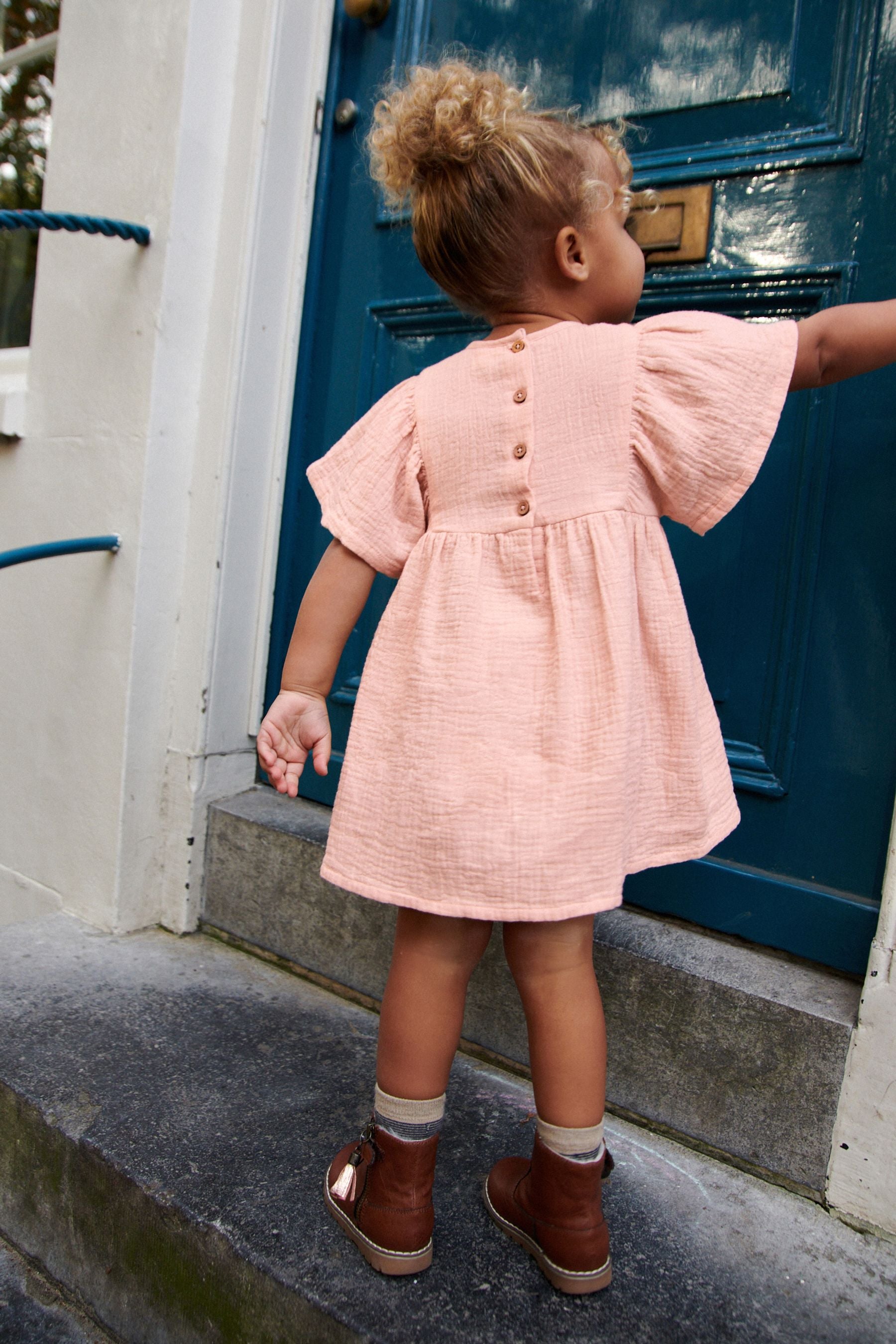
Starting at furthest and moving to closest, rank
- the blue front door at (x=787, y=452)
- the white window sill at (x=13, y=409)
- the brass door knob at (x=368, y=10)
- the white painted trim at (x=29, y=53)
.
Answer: the white painted trim at (x=29, y=53), the white window sill at (x=13, y=409), the brass door knob at (x=368, y=10), the blue front door at (x=787, y=452)

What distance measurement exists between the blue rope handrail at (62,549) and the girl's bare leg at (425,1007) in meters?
1.12

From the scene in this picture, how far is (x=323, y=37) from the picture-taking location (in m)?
1.91

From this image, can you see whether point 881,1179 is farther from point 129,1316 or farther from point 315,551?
point 315,551

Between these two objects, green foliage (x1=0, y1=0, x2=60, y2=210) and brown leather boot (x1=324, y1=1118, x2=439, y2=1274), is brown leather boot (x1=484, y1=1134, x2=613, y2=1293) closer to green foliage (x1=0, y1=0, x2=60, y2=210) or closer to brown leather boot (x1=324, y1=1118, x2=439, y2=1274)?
brown leather boot (x1=324, y1=1118, x2=439, y2=1274)

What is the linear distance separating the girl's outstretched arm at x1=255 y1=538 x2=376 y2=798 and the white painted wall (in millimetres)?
761

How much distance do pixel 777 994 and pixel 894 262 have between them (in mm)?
1066

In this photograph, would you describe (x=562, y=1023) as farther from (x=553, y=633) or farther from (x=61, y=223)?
(x=61, y=223)

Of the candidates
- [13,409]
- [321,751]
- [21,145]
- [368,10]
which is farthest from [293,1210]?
[21,145]

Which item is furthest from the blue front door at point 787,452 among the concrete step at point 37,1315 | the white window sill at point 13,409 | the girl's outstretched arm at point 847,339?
the white window sill at point 13,409

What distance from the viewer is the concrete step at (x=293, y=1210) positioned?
105 centimetres

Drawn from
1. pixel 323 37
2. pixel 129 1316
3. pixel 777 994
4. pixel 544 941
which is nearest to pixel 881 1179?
pixel 777 994

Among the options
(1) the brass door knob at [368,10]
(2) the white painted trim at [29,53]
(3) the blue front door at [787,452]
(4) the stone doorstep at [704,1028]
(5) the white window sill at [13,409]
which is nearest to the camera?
(4) the stone doorstep at [704,1028]

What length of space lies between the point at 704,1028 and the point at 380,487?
892mm

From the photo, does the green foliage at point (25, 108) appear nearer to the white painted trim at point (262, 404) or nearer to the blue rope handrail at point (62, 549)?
the white painted trim at point (262, 404)
